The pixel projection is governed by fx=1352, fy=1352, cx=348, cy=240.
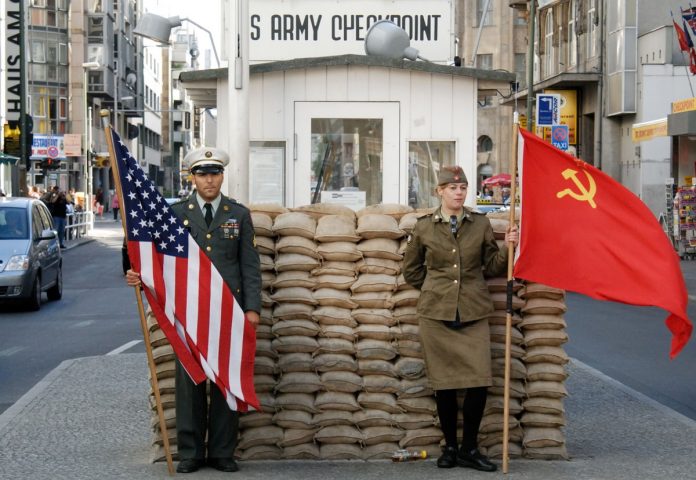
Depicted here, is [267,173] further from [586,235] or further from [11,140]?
[11,140]

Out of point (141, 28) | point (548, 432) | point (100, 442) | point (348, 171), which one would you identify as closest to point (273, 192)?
point (348, 171)

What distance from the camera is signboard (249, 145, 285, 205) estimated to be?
1223 centimetres

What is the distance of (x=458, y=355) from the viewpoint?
7.83 metres

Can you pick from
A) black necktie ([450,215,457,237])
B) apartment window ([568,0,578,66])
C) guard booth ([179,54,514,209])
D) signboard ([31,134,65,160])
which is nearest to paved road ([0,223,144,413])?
guard booth ([179,54,514,209])

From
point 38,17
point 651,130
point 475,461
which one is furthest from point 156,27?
point 38,17

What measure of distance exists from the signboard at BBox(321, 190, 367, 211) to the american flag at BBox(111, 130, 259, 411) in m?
4.50

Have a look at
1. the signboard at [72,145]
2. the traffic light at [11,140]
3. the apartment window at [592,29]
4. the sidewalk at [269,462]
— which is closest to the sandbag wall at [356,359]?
the sidewalk at [269,462]

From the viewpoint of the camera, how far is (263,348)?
8.23 metres

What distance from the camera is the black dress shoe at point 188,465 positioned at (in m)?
7.72

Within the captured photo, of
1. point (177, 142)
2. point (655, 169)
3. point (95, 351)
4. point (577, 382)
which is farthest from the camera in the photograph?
point (177, 142)

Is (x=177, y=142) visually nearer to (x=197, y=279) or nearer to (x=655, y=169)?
(x=655, y=169)

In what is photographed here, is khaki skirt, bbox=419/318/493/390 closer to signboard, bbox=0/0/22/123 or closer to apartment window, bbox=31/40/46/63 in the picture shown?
signboard, bbox=0/0/22/123

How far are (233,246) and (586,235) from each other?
2122mm

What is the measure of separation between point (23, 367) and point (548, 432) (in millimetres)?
7066
